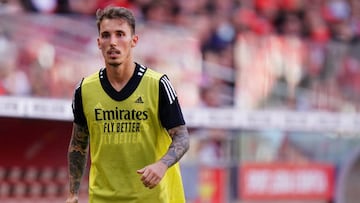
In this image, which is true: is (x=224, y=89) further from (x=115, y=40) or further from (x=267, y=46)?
(x=115, y=40)

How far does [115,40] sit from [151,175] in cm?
78

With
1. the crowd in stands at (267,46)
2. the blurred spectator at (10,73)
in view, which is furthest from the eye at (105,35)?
the crowd in stands at (267,46)

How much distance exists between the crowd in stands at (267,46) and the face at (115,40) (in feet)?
22.5

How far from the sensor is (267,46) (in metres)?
14.6

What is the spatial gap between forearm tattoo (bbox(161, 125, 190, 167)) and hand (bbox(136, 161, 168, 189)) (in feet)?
0.52

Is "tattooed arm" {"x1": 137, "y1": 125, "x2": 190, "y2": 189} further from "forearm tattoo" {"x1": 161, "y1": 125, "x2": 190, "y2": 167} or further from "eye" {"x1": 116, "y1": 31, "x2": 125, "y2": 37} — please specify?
"eye" {"x1": 116, "y1": 31, "x2": 125, "y2": 37}

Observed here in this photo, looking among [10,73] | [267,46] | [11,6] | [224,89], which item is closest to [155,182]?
[10,73]

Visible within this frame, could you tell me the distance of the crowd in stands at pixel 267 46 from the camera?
13672 millimetres

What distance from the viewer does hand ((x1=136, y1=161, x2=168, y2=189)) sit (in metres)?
5.21

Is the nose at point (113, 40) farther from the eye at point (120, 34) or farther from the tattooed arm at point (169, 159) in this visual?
the tattooed arm at point (169, 159)

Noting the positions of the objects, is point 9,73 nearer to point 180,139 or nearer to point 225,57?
point 225,57

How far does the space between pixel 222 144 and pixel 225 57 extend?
120 centimetres

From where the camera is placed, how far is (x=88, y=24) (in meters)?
12.5

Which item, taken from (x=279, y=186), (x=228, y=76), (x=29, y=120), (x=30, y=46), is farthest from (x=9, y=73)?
(x=279, y=186)
